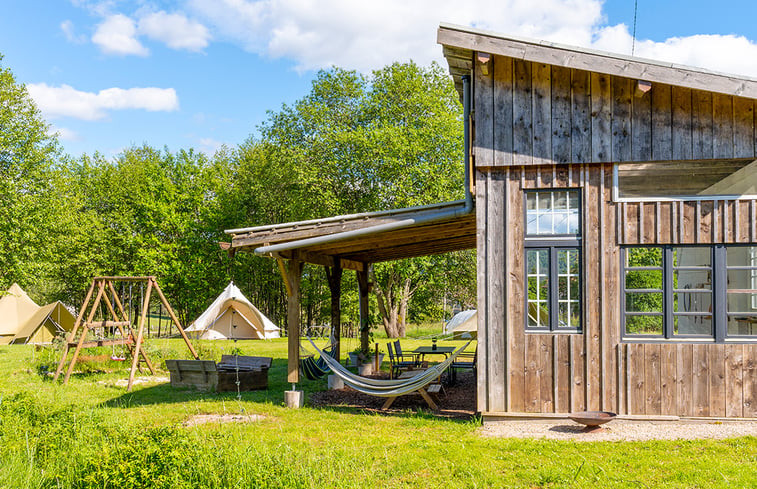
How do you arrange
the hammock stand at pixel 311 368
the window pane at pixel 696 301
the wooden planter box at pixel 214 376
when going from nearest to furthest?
the window pane at pixel 696 301 < the wooden planter box at pixel 214 376 < the hammock stand at pixel 311 368

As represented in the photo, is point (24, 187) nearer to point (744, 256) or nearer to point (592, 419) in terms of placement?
point (592, 419)

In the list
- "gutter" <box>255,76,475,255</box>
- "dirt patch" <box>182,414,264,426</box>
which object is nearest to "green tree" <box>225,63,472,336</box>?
"gutter" <box>255,76,475,255</box>

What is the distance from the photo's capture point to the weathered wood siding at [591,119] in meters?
7.61

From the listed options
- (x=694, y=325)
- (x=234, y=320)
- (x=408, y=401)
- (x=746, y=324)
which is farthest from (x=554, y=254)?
(x=234, y=320)

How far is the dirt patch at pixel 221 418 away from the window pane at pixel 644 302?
5101 mm

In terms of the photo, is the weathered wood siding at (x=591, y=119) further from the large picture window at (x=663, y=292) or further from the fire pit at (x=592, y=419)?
the fire pit at (x=592, y=419)

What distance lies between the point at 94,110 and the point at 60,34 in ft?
198

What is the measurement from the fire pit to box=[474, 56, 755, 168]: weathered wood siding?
305 cm

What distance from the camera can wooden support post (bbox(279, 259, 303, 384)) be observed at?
9.59 m

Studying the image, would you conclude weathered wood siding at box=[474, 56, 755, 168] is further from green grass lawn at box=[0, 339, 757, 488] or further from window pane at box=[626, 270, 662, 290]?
green grass lawn at box=[0, 339, 757, 488]

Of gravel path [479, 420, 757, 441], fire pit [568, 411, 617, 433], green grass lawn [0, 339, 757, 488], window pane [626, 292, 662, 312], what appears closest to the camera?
green grass lawn [0, 339, 757, 488]

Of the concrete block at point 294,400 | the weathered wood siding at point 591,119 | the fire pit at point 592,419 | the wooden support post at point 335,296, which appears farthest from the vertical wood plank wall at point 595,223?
the wooden support post at point 335,296

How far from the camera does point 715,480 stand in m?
5.30

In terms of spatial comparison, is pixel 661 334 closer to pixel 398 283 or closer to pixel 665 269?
pixel 665 269
